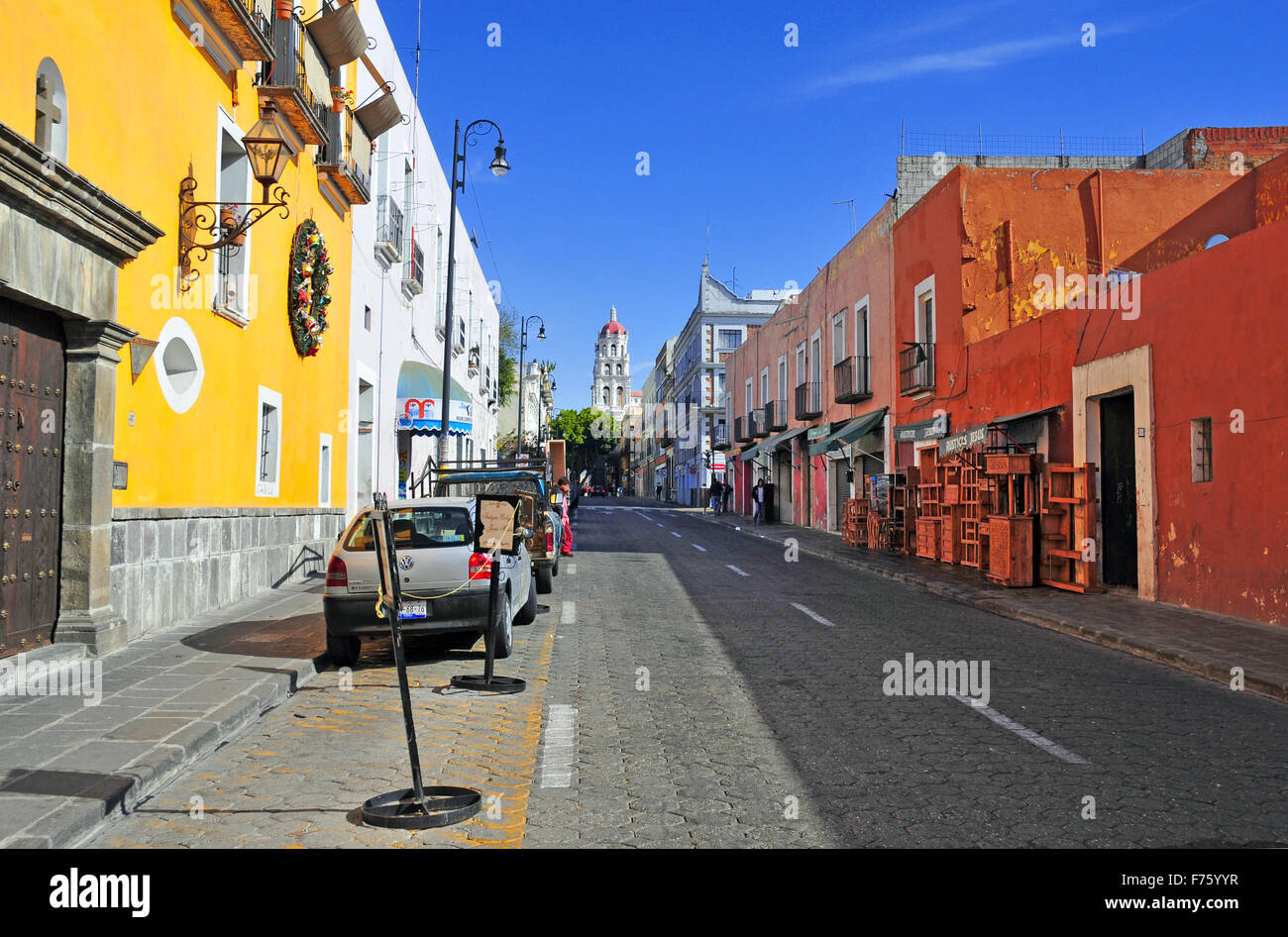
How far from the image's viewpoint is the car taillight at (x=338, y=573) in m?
8.13

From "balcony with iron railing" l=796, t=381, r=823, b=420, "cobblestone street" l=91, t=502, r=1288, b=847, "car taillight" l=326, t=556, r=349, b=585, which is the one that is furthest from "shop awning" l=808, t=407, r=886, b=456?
"car taillight" l=326, t=556, r=349, b=585

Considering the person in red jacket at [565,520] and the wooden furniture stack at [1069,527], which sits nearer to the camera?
the wooden furniture stack at [1069,527]

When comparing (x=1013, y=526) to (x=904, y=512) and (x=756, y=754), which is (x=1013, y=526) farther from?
(x=756, y=754)

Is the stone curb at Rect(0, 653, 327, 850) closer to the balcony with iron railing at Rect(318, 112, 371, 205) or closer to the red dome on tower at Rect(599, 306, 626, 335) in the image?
the balcony with iron railing at Rect(318, 112, 371, 205)

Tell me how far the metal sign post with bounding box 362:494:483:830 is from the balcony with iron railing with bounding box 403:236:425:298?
17.8 m

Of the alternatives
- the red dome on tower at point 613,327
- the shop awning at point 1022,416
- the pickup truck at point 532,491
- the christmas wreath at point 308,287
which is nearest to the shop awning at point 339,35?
the christmas wreath at point 308,287

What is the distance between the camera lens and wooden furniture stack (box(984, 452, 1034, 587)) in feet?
47.0

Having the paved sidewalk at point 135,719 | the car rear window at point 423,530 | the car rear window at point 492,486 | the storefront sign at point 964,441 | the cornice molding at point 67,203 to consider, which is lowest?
the paved sidewalk at point 135,719

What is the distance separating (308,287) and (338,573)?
7.34 m

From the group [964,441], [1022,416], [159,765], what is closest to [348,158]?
[964,441]

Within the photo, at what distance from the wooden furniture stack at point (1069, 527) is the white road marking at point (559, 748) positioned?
980cm

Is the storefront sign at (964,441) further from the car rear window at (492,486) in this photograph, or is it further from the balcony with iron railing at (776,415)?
the balcony with iron railing at (776,415)
